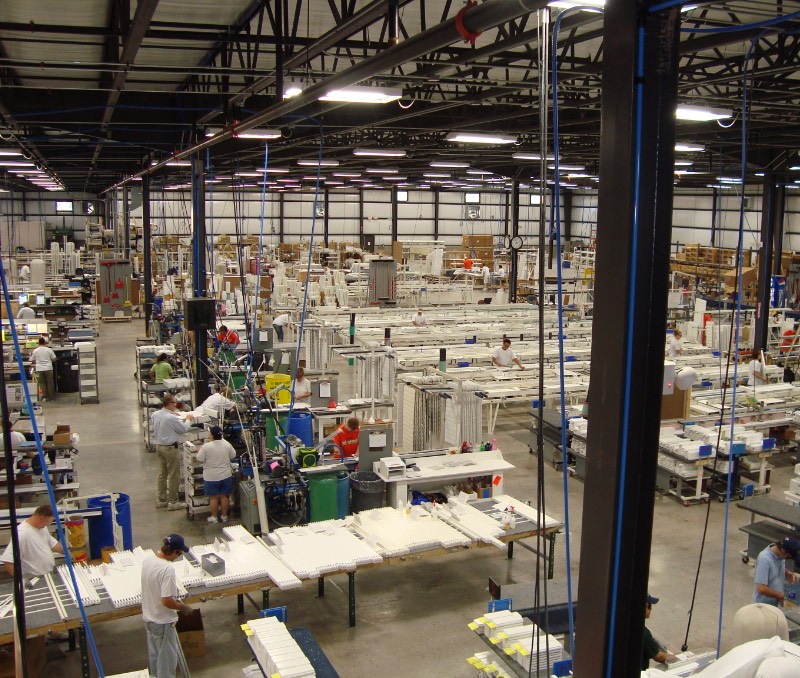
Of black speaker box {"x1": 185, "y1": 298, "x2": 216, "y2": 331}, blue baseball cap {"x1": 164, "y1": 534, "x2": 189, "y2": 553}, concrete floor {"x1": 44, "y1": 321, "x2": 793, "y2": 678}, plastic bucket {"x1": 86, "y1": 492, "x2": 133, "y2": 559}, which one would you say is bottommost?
concrete floor {"x1": 44, "y1": 321, "x2": 793, "y2": 678}

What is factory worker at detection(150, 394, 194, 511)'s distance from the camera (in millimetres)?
10117

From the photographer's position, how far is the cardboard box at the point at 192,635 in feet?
23.0

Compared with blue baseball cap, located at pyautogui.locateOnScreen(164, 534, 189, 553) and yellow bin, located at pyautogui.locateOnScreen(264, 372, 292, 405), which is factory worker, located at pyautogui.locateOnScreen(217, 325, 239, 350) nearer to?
yellow bin, located at pyautogui.locateOnScreen(264, 372, 292, 405)

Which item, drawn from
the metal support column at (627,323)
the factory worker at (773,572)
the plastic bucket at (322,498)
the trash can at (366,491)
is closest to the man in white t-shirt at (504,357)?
the trash can at (366,491)

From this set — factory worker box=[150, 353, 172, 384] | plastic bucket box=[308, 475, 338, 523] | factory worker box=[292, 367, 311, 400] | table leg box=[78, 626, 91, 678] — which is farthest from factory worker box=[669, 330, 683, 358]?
table leg box=[78, 626, 91, 678]

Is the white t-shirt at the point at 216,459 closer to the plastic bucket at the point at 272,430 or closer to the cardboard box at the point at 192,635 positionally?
the plastic bucket at the point at 272,430

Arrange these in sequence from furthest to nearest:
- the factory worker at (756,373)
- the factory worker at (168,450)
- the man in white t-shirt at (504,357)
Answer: the man in white t-shirt at (504,357) < the factory worker at (756,373) < the factory worker at (168,450)

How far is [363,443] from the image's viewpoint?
31.0 feet

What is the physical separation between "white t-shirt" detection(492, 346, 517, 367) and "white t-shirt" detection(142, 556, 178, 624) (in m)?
9.48

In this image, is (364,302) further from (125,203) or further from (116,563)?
(116,563)

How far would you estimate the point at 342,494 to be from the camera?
9219 mm

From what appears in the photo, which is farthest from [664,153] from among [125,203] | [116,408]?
[125,203]

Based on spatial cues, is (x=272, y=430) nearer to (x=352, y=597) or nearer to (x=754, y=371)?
(x=352, y=597)

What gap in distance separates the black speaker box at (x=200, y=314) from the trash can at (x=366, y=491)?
188 inches
